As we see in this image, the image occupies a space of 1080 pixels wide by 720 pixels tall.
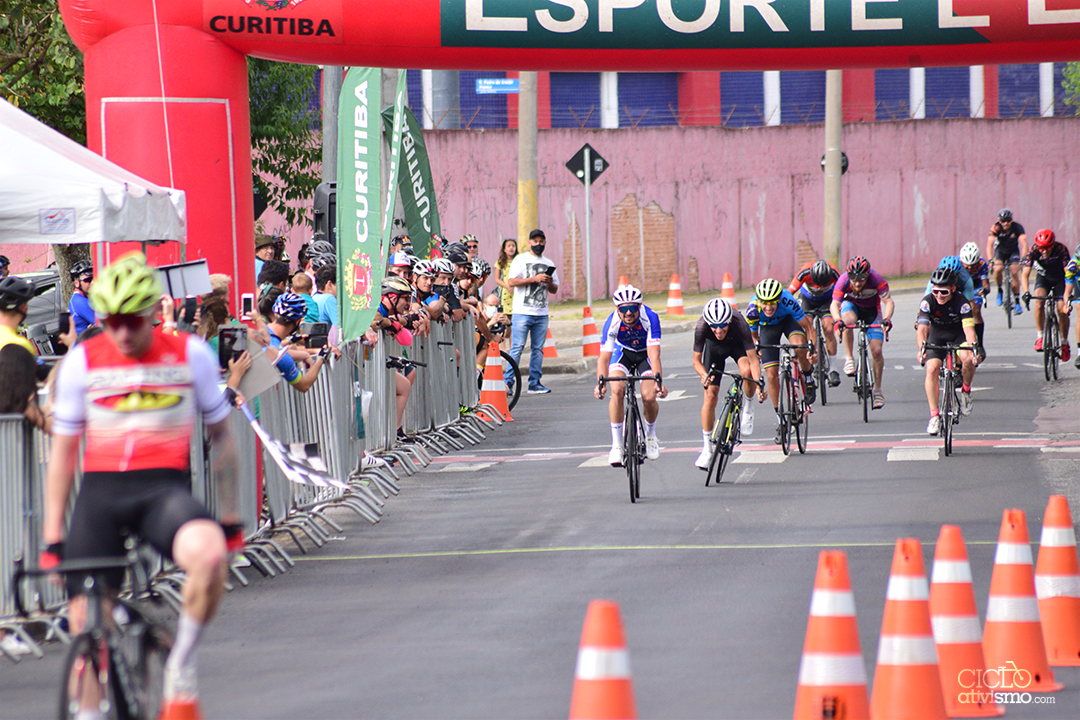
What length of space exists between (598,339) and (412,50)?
1253 cm

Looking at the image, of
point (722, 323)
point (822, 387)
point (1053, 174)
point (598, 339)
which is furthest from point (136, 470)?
point (1053, 174)

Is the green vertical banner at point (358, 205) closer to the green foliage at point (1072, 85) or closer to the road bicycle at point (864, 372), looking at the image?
the road bicycle at point (864, 372)

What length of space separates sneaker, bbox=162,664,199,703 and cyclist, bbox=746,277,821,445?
10.3 m

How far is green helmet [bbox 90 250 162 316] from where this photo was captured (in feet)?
17.5

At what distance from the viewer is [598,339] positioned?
76.8ft

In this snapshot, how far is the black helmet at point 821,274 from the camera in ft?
60.7

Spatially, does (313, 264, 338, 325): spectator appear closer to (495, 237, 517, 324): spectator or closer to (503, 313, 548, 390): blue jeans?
(503, 313, 548, 390): blue jeans

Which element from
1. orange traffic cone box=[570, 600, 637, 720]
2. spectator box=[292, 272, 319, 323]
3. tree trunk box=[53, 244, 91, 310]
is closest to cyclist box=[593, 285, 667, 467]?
spectator box=[292, 272, 319, 323]

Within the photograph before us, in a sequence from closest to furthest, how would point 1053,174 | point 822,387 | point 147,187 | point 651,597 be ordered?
point 651,597 < point 147,187 < point 822,387 < point 1053,174

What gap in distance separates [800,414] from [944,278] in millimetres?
2123

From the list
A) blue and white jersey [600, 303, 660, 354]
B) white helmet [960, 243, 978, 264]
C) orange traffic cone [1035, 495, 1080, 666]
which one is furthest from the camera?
white helmet [960, 243, 978, 264]

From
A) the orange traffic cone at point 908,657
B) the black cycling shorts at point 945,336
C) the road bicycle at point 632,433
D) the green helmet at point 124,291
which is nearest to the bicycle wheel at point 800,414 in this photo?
the black cycling shorts at point 945,336

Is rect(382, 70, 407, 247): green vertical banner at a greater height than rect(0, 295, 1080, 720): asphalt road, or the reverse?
rect(382, 70, 407, 247): green vertical banner

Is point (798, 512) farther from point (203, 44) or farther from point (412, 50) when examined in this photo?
point (203, 44)
